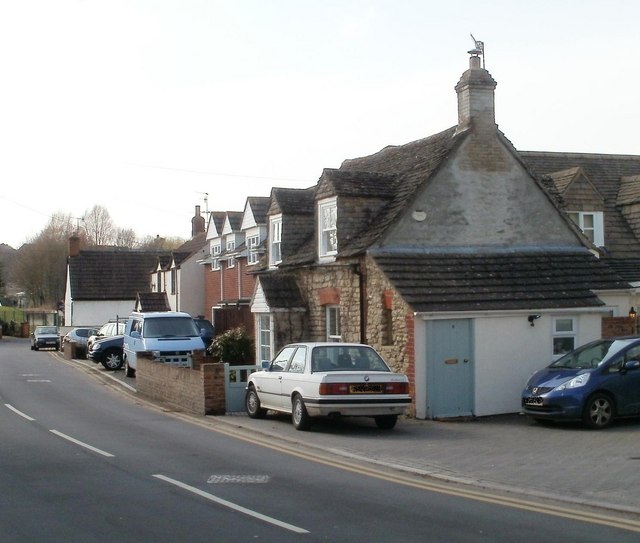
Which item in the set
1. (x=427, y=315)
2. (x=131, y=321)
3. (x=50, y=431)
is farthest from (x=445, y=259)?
(x=131, y=321)

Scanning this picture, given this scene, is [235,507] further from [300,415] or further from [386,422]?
[386,422]

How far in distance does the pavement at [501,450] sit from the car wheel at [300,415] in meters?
0.16

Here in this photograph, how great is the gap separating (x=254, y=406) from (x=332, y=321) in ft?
17.2

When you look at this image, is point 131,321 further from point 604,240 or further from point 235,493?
point 235,493

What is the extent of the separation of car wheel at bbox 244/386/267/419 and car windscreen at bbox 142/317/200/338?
10.5 meters

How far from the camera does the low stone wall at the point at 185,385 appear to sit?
20.4 meters

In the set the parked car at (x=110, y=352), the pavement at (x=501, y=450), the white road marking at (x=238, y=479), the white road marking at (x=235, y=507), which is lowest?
the pavement at (x=501, y=450)

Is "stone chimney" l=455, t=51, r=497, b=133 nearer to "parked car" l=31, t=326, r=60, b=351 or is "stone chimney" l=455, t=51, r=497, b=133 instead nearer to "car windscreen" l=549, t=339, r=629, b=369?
"car windscreen" l=549, t=339, r=629, b=369

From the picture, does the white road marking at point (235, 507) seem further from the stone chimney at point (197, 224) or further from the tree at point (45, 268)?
the tree at point (45, 268)

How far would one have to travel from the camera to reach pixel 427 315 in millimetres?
19406

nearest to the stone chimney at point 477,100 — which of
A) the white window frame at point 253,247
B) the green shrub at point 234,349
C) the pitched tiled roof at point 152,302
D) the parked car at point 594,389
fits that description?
the parked car at point 594,389

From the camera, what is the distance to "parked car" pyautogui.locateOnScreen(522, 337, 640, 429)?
17141mm

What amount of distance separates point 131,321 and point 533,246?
14.9 metres

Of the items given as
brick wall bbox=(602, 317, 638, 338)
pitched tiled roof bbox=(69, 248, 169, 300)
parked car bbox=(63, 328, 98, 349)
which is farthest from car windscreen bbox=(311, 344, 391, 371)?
pitched tiled roof bbox=(69, 248, 169, 300)
